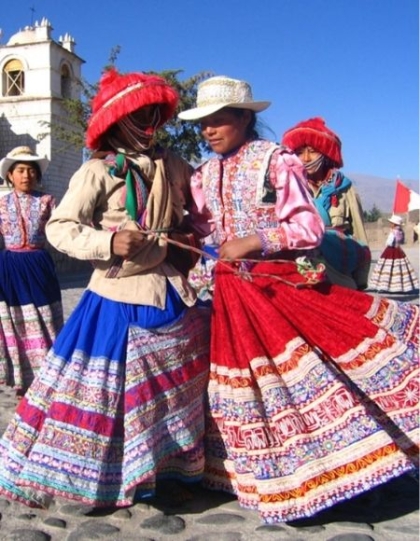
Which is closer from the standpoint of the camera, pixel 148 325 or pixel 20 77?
pixel 148 325

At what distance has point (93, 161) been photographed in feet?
11.8

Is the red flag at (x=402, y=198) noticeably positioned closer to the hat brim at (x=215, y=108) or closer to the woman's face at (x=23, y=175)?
the woman's face at (x=23, y=175)

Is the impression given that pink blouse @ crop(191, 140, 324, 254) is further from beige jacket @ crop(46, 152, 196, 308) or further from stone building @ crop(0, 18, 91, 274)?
stone building @ crop(0, 18, 91, 274)

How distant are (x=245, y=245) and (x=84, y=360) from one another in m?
0.92

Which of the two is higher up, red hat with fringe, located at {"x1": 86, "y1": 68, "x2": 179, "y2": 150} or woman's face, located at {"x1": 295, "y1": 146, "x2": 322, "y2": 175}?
red hat with fringe, located at {"x1": 86, "y1": 68, "x2": 179, "y2": 150}

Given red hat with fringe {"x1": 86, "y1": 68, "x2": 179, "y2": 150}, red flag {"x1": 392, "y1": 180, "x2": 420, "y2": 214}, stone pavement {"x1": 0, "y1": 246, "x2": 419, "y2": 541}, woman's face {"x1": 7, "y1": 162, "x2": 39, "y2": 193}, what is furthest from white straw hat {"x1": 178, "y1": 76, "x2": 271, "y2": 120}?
red flag {"x1": 392, "y1": 180, "x2": 420, "y2": 214}

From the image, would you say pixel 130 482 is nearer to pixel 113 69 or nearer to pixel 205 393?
pixel 205 393

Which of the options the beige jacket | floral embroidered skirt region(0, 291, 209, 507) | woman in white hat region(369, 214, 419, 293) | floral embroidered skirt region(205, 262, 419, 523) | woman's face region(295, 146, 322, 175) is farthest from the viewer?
woman in white hat region(369, 214, 419, 293)

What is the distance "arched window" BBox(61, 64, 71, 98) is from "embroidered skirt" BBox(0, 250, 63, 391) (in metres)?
32.5

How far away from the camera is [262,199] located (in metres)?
3.55

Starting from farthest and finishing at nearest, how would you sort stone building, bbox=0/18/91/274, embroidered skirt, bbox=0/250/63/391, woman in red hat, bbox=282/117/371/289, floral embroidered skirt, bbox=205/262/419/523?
1. stone building, bbox=0/18/91/274
2. embroidered skirt, bbox=0/250/63/391
3. woman in red hat, bbox=282/117/371/289
4. floral embroidered skirt, bbox=205/262/419/523

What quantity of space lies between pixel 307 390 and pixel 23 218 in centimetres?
385

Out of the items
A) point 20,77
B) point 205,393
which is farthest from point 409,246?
point 205,393

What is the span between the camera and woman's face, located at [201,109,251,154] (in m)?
3.61
